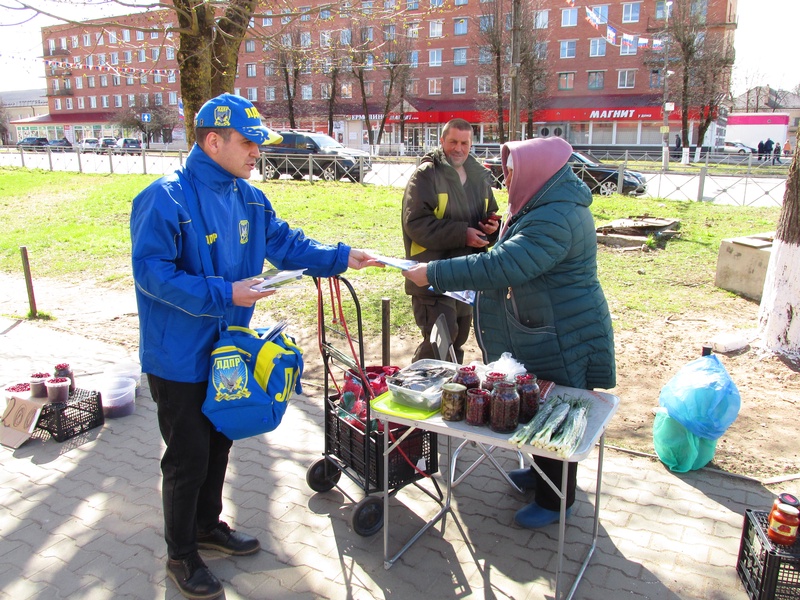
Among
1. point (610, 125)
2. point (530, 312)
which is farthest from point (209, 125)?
point (610, 125)

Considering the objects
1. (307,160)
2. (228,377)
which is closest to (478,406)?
(228,377)

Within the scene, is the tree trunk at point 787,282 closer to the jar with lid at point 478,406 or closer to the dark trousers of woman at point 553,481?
the dark trousers of woman at point 553,481

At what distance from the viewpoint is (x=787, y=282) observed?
17.3ft

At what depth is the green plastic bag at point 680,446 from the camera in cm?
368

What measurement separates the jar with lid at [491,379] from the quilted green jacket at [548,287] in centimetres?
38

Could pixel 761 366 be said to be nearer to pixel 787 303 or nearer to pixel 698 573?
pixel 787 303

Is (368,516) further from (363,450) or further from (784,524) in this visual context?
(784,524)

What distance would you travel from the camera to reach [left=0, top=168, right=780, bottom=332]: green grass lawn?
738 cm

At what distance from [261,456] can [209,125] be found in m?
2.34

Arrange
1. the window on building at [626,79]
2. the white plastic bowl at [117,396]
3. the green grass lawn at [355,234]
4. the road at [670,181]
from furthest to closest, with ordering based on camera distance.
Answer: the window on building at [626,79], the road at [670,181], the green grass lawn at [355,234], the white plastic bowl at [117,396]

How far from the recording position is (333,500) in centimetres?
349

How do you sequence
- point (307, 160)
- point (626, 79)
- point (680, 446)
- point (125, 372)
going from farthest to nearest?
1. point (626, 79)
2. point (307, 160)
3. point (125, 372)
4. point (680, 446)

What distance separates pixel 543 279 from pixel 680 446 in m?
1.62

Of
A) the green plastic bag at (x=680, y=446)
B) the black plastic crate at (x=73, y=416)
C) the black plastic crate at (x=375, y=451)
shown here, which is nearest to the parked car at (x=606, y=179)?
the green plastic bag at (x=680, y=446)
